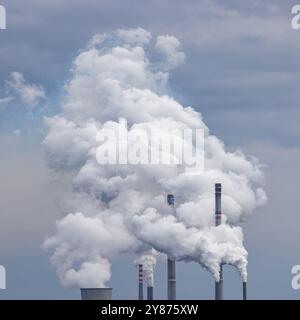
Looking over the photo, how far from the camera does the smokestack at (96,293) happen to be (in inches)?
6944

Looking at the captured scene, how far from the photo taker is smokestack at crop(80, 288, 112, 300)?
17638 cm

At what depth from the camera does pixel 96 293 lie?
176875 millimetres
